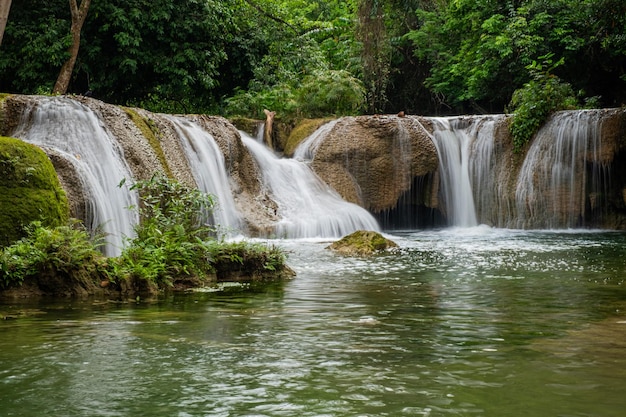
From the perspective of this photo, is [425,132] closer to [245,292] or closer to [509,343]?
[245,292]

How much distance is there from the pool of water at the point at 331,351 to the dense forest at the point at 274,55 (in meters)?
13.7

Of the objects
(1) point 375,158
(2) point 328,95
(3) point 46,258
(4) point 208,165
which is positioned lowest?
(3) point 46,258

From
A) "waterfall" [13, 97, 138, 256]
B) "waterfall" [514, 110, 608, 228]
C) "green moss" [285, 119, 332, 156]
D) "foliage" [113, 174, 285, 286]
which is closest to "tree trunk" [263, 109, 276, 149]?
"green moss" [285, 119, 332, 156]

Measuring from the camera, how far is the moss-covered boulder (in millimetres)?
8648

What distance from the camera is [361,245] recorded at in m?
13.2

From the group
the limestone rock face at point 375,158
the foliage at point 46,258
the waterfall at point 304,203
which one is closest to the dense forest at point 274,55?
the limestone rock face at point 375,158

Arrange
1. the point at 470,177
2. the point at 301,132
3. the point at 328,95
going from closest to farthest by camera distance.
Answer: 1. the point at 470,177
2. the point at 301,132
3. the point at 328,95

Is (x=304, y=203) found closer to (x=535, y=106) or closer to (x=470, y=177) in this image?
(x=470, y=177)

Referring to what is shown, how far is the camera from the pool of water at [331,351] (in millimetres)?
3965

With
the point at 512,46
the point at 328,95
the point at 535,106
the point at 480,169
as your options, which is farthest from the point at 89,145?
the point at 512,46

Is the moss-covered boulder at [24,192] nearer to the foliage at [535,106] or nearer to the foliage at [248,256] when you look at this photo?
the foliage at [248,256]

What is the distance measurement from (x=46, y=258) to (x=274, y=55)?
21.1m

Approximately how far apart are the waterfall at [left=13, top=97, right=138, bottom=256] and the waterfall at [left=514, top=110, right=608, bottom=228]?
467 inches

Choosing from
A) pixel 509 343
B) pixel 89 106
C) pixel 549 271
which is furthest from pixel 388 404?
pixel 89 106
